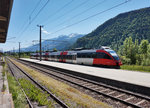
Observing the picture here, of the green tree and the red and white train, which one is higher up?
the green tree

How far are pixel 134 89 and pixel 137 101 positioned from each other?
1.86 m

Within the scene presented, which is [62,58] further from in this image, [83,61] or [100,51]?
[100,51]

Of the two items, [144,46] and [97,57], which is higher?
[144,46]

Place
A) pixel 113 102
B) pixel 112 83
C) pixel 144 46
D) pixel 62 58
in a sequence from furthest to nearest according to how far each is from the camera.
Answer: pixel 144 46 → pixel 62 58 → pixel 112 83 → pixel 113 102

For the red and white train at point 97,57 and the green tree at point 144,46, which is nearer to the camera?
the red and white train at point 97,57

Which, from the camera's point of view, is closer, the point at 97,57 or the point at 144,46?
the point at 97,57

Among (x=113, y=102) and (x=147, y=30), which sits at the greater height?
(x=147, y=30)

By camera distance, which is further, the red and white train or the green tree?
the green tree

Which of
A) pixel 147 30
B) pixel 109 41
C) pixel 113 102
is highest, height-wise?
pixel 147 30

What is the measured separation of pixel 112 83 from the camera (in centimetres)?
975

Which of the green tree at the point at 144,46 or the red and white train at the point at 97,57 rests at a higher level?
the green tree at the point at 144,46

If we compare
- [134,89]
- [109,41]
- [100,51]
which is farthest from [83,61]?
[109,41]

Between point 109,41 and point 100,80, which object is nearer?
point 100,80

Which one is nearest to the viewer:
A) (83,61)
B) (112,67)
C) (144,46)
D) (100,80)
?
(100,80)
